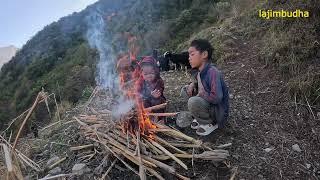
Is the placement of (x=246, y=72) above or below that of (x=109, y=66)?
below

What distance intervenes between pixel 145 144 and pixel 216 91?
1008 millimetres

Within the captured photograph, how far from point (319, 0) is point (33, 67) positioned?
2104cm

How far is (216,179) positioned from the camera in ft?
12.6

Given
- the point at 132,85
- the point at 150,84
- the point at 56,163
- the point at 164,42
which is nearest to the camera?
the point at 56,163

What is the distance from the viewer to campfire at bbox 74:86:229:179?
382 centimetres

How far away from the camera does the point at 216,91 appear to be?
4188mm

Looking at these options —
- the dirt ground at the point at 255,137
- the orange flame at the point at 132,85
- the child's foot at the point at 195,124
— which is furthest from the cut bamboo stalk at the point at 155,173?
the child's foot at the point at 195,124

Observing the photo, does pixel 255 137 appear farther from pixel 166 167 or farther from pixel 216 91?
pixel 166 167

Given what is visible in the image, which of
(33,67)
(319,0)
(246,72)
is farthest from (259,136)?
(33,67)

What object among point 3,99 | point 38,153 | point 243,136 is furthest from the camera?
point 3,99

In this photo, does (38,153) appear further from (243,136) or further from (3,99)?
(3,99)
